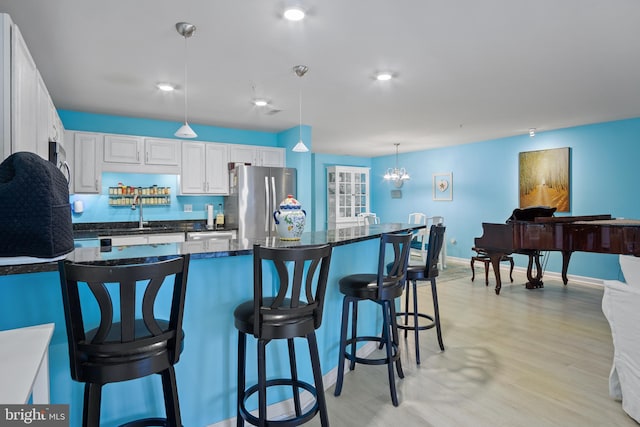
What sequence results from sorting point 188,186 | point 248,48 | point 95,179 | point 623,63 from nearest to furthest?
point 248,48 → point 623,63 → point 95,179 → point 188,186

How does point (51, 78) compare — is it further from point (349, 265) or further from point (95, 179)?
point (349, 265)

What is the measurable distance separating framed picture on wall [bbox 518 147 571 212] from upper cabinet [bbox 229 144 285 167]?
4078 millimetres

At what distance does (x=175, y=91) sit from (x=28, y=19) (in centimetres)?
149

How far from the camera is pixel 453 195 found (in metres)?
7.51

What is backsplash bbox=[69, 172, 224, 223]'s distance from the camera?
470 centimetres

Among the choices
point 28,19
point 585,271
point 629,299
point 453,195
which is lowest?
point 585,271

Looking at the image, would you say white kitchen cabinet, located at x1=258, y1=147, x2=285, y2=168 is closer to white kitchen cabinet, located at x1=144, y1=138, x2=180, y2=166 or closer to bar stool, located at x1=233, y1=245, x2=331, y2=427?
white kitchen cabinet, located at x1=144, y1=138, x2=180, y2=166

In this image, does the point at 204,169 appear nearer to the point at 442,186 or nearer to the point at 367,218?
the point at 367,218

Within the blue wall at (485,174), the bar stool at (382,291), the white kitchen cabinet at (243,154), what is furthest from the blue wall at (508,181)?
the bar stool at (382,291)

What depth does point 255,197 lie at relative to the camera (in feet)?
16.4

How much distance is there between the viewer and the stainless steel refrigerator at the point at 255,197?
4.93m

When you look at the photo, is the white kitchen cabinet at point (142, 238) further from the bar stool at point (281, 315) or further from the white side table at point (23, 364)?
the white side table at point (23, 364)

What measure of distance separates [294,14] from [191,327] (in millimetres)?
1863

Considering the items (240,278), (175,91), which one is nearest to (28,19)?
(175,91)
